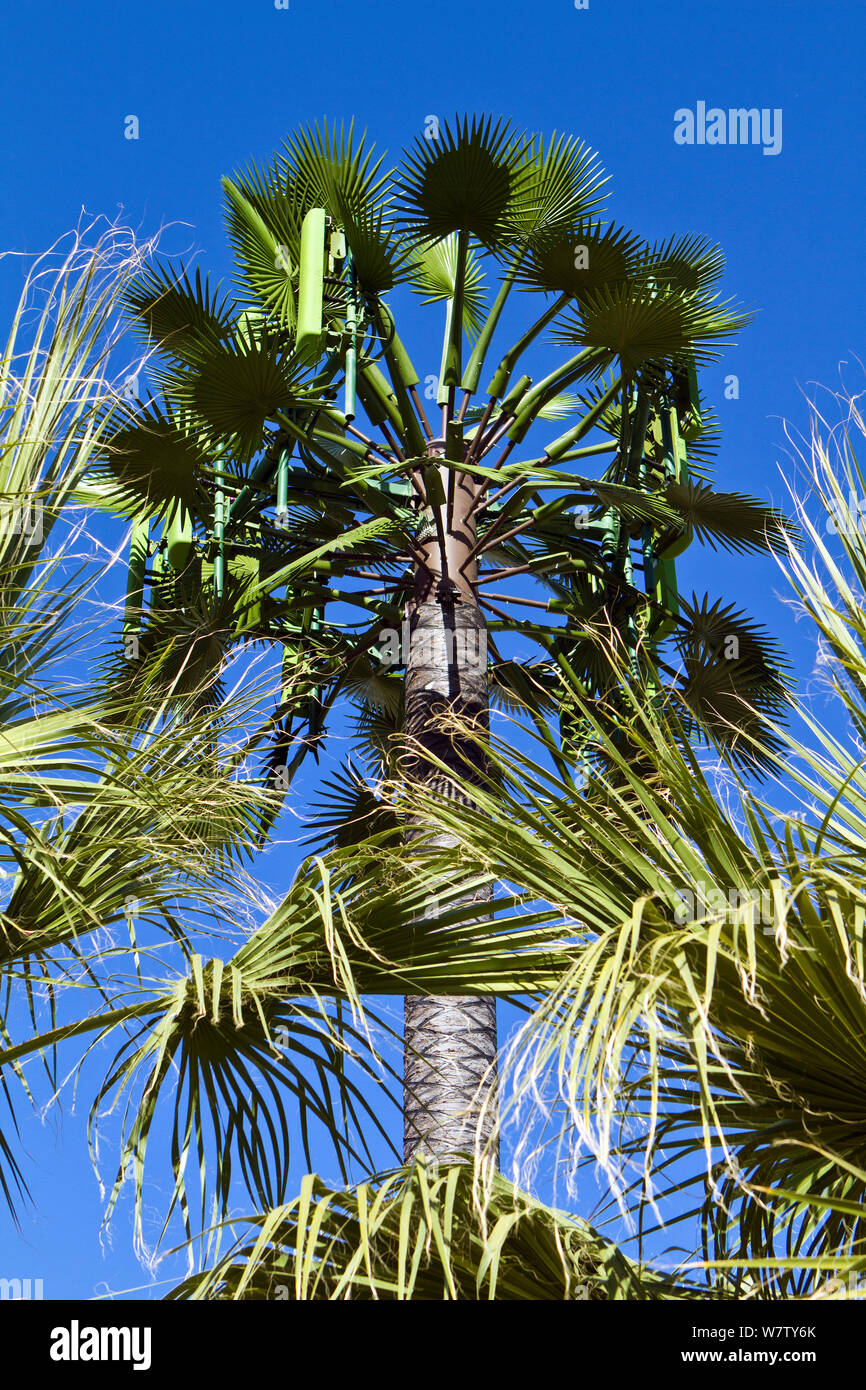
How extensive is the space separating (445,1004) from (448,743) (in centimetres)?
130

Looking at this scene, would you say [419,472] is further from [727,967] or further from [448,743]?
[727,967]

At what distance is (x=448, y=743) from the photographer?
272 inches

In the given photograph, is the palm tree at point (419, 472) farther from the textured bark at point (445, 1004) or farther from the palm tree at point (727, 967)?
the palm tree at point (727, 967)

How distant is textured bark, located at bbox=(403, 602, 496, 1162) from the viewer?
5797 mm

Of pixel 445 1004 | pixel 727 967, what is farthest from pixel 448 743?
pixel 727 967

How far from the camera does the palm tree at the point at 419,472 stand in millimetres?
7129

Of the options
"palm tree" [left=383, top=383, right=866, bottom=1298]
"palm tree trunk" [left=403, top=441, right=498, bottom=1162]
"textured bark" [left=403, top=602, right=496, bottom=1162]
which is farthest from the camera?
"palm tree trunk" [left=403, top=441, right=498, bottom=1162]

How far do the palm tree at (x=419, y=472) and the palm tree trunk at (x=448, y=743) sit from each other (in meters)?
0.01

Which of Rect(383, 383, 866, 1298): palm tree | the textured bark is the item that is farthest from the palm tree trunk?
Rect(383, 383, 866, 1298): palm tree

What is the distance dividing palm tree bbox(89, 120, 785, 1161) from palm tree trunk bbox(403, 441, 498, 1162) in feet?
0.05

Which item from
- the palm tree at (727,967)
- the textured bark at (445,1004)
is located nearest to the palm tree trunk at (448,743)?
the textured bark at (445,1004)

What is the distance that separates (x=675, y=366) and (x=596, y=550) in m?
1.26

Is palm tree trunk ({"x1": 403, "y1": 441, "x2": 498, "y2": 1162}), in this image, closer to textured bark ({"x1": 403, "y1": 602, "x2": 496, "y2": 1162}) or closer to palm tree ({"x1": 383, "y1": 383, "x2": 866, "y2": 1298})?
textured bark ({"x1": 403, "y1": 602, "x2": 496, "y2": 1162})
